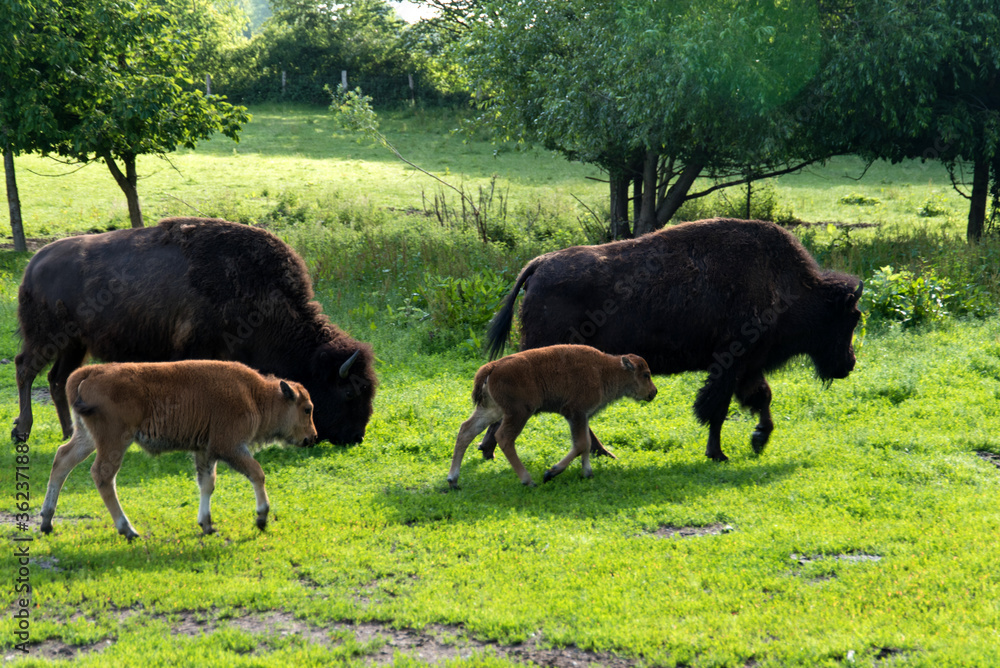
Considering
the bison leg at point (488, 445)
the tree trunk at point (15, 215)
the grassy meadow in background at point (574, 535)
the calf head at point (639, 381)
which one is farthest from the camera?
the tree trunk at point (15, 215)

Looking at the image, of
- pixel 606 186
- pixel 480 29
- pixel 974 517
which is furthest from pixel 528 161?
pixel 974 517

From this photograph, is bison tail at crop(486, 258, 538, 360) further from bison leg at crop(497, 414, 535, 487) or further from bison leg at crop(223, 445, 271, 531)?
bison leg at crop(223, 445, 271, 531)

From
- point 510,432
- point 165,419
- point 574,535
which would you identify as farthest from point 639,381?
point 165,419

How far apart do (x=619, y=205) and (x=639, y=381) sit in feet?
40.9

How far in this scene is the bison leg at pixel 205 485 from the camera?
20.1 ft

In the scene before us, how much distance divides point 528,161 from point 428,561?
28.2 metres

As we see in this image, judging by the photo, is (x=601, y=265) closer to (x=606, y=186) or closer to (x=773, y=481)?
(x=773, y=481)

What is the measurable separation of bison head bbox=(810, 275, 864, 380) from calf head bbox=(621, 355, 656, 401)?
2346 millimetres

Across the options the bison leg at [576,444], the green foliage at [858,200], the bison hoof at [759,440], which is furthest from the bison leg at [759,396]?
the green foliage at [858,200]

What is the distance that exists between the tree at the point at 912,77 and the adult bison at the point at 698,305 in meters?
7.15

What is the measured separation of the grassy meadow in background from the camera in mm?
4629

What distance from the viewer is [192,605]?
16.5ft

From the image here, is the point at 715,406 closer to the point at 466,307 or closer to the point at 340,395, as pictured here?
the point at 340,395

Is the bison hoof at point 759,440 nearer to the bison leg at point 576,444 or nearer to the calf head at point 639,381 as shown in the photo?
the calf head at point 639,381
